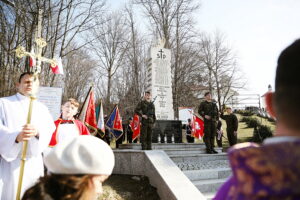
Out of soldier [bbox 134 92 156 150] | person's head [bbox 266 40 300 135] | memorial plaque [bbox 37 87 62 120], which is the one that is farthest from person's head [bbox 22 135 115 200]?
memorial plaque [bbox 37 87 62 120]

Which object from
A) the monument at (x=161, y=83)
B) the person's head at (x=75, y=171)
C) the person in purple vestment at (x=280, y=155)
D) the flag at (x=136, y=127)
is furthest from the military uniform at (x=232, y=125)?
the person in purple vestment at (x=280, y=155)

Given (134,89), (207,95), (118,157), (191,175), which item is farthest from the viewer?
(134,89)

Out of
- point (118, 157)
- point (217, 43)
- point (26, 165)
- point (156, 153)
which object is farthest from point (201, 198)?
point (217, 43)

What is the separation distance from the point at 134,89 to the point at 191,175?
2105 cm

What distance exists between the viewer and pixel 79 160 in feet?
4.52

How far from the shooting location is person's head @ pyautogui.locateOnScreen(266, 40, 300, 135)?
789 mm

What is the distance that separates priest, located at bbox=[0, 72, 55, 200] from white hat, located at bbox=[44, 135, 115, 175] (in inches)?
73.7

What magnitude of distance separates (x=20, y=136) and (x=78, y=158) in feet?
6.73

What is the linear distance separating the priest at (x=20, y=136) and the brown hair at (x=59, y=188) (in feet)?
6.15

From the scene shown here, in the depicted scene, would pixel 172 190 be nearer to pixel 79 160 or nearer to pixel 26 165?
pixel 26 165

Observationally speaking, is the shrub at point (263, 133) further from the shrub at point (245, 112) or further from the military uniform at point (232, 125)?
the shrub at point (245, 112)

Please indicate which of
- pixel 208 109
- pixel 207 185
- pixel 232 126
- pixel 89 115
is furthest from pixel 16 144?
pixel 232 126

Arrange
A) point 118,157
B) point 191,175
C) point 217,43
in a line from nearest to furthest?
point 191,175
point 118,157
point 217,43

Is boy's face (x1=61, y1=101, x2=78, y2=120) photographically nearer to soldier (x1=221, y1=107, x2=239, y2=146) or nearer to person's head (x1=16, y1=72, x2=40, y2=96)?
person's head (x1=16, y1=72, x2=40, y2=96)
